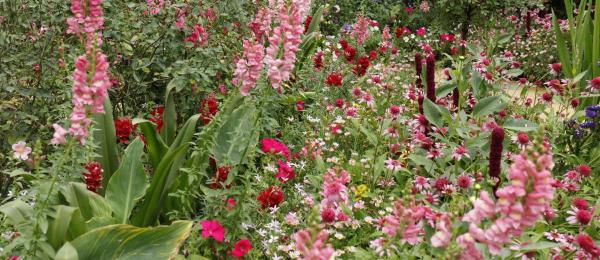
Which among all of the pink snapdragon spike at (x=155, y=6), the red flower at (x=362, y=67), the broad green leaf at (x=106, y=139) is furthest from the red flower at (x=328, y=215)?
the red flower at (x=362, y=67)

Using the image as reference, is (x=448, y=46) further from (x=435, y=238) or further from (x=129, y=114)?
(x=435, y=238)

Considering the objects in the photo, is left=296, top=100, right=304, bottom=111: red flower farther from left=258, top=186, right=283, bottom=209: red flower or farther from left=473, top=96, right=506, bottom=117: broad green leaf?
left=258, top=186, right=283, bottom=209: red flower

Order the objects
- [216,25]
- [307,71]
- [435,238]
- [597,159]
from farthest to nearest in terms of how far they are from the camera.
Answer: [307,71]
[216,25]
[597,159]
[435,238]

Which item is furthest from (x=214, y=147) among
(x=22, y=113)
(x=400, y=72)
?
(x=400, y=72)

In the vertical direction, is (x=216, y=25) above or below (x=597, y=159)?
above

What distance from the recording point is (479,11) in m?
5.96

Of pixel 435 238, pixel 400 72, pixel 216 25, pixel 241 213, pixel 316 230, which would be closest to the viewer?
pixel 316 230

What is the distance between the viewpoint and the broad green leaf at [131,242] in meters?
2.05

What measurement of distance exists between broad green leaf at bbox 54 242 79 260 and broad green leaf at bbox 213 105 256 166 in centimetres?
79

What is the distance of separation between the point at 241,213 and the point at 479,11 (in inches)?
171

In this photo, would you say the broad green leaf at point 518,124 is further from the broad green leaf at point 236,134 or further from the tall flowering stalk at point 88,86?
the tall flowering stalk at point 88,86

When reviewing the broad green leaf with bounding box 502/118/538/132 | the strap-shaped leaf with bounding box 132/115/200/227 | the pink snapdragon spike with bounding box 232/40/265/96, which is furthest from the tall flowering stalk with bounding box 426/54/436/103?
the strap-shaped leaf with bounding box 132/115/200/227

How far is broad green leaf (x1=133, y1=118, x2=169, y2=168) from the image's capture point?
2.74m

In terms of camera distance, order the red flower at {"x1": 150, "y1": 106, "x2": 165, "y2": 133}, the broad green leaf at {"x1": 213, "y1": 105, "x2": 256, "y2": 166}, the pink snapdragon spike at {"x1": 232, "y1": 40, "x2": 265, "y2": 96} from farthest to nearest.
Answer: the red flower at {"x1": 150, "y1": 106, "x2": 165, "y2": 133} → the broad green leaf at {"x1": 213, "y1": 105, "x2": 256, "y2": 166} → the pink snapdragon spike at {"x1": 232, "y1": 40, "x2": 265, "y2": 96}
